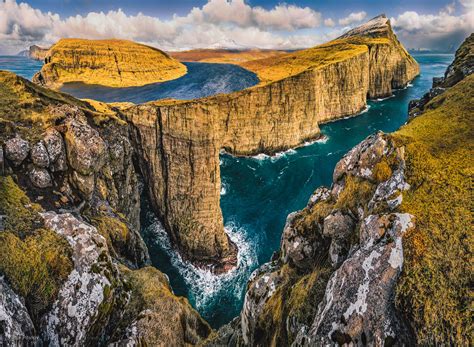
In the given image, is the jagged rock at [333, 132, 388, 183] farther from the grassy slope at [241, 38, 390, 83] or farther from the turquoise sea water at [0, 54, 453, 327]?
the grassy slope at [241, 38, 390, 83]

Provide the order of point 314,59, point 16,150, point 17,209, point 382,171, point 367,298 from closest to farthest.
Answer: point 367,298, point 382,171, point 17,209, point 16,150, point 314,59

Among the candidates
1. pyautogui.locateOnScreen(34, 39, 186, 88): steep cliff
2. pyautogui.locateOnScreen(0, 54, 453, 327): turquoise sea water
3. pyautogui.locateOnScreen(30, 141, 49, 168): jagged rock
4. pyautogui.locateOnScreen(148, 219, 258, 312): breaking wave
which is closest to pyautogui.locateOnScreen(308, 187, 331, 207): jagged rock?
pyautogui.locateOnScreen(30, 141, 49, 168): jagged rock

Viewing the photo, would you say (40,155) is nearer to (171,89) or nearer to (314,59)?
(171,89)

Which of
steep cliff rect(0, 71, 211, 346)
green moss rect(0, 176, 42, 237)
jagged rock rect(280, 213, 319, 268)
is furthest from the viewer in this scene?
jagged rock rect(280, 213, 319, 268)

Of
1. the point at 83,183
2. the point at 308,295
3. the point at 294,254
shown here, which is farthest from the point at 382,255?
the point at 83,183

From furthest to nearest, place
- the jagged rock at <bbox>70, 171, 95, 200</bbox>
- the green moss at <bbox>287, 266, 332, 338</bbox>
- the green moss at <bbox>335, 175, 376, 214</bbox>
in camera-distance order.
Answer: the jagged rock at <bbox>70, 171, 95, 200</bbox>, the green moss at <bbox>335, 175, 376, 214</bbox>, the green moss at <bbox>287, 266, 332, 338</bbox>

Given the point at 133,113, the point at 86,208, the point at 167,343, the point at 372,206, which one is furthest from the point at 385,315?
the point at 133,113
